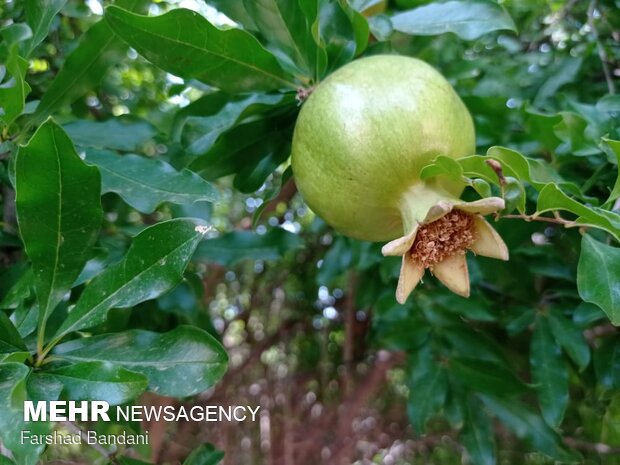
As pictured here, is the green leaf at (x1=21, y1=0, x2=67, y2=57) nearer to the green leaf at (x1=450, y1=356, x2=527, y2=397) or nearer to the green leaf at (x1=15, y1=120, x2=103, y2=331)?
the green leaf at (x1=15, y1=120, x2=103, y2=331)

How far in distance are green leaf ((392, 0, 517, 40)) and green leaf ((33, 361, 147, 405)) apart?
2.18ft

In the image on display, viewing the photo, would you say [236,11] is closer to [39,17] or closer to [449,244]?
[39,17]

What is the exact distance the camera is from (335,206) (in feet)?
2.37

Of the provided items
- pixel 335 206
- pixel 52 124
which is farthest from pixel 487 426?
pixel 52 124

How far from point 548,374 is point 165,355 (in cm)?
→ 68

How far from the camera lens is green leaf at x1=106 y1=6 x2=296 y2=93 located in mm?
738

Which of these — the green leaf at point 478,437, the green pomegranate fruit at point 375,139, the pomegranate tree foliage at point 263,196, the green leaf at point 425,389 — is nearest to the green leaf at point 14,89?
the pomegranate tree foliage at point 263,196

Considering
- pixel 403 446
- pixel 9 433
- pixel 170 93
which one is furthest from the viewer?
pixel 403 446

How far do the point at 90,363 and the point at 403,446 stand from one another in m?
1.77

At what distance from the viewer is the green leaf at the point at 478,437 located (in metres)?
1.22

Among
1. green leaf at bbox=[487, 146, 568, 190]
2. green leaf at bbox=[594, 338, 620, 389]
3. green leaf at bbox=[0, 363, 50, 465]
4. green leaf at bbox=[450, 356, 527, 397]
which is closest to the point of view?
green leaf at bbox=[0, 363, 50, 465]

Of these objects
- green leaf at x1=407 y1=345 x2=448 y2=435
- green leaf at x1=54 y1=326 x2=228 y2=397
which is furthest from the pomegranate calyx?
Result: green leaf at x1=407 y1=345 x2=448 y2=435

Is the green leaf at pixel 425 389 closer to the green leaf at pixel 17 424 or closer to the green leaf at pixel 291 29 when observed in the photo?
the green leaf at pixel 291 29

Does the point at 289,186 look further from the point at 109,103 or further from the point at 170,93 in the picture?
the point at 170,93
